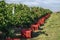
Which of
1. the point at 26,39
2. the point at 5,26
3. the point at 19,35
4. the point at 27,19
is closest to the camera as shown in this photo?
the point at 5,26

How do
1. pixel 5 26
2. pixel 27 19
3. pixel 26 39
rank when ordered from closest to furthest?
pixel 5 26, pixel 26 39, pixel 27 19

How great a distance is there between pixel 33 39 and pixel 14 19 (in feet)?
10.8

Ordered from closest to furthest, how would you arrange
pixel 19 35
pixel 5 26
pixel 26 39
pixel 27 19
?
pixel 5 26 < pixel 26 39 < pixel 19 35 < pixel 27 19

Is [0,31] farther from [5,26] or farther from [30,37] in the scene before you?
[30,37]

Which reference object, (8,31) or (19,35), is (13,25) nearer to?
(19,35)

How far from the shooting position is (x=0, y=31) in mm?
29922

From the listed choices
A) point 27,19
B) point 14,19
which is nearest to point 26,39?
point 14,19

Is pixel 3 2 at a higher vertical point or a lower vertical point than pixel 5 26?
higher

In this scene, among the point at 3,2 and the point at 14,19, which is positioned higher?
the point at 3,2

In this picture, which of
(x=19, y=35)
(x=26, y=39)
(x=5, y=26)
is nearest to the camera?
(x=5, y=26)

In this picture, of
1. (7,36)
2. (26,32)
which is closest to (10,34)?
(7,36)

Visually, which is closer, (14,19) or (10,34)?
(10,34)

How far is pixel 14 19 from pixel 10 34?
11.3 feet

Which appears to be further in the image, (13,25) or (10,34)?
(13,25)
